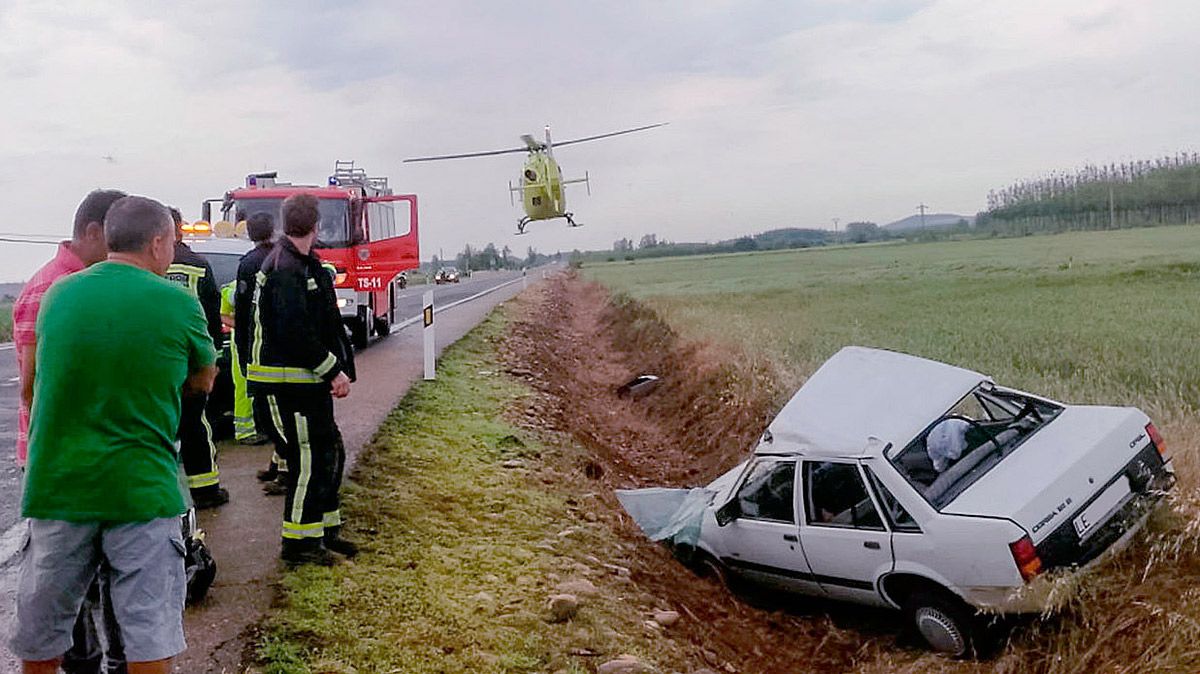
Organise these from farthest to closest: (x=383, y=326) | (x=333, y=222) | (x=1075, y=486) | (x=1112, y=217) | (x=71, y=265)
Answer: (x=1112, y=217) → (x=383, y=326) → (x=333, y=222) → (x=1075, y=486) → (x=71, y=265)

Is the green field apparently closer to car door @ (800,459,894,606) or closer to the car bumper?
the car bumper

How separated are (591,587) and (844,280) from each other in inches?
1211

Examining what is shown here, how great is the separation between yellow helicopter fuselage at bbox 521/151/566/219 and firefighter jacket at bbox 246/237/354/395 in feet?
47.5

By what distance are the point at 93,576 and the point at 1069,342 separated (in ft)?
38.8

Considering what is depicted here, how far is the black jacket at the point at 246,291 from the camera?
6836 mm

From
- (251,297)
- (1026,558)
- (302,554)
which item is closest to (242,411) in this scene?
(251,297)

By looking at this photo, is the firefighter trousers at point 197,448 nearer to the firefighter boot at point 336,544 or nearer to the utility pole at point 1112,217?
the firefighter boot at point 336,544

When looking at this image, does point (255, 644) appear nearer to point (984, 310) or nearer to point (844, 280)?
point (984, 310)

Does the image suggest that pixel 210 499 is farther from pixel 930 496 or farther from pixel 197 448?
pixel 930 496

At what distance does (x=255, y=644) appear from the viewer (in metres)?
4.48

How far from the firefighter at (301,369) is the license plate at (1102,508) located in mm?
4101

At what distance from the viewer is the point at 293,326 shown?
17.2 feet

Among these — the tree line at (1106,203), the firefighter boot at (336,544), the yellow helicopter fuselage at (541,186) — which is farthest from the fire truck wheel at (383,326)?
the tree line at (1106,203)

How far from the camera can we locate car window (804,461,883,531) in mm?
6285
